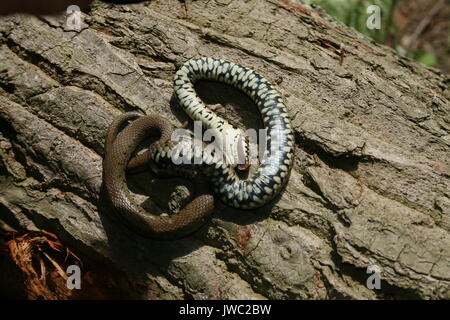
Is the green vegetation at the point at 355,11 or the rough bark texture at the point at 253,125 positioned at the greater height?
the green vegetation at the point at 355,11

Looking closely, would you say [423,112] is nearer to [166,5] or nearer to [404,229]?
[404,229]

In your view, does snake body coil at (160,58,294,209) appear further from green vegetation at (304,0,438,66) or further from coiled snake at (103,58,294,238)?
green vegetation at (304,0,438,66)

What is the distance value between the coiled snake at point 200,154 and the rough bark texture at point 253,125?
213mm

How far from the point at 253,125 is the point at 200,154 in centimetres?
109

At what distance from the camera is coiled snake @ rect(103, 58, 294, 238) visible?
4.55 meters

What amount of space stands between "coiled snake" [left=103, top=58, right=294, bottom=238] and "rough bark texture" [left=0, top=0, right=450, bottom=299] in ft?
0.70

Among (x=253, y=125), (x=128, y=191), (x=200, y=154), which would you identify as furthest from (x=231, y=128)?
(x=128, y=191)

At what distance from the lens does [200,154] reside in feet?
14.9

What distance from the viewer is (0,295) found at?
511 centimetres

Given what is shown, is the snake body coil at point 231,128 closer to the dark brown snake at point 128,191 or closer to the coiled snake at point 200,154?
the coiled snake at point 200,154

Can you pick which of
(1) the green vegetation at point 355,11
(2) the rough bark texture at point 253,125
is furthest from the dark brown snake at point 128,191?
(1) the green vegetation at point 355,11

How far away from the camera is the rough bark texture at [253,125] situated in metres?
4.53

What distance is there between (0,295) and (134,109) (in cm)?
271
